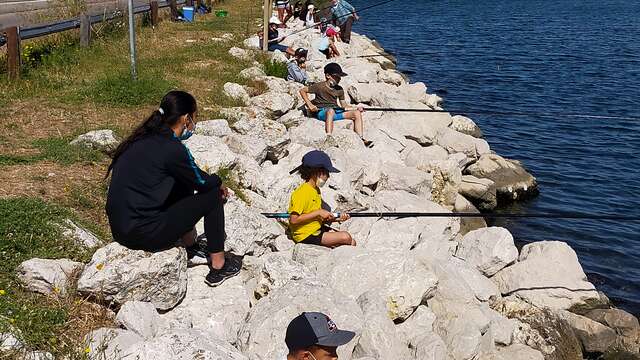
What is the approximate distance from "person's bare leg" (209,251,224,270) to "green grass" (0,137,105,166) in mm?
2652

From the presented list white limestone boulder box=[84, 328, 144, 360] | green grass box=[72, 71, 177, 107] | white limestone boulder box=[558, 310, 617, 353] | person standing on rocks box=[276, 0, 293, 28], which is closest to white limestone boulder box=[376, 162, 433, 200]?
white limestone boulder box=[558, 310, 617, 353]

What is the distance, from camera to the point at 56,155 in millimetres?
7430

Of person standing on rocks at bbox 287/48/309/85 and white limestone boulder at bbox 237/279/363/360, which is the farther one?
person standing on rocks at bbox 287/48/309/85

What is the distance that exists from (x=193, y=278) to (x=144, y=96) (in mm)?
5603

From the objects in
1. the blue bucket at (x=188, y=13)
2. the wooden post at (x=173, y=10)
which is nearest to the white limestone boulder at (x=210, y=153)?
the wooden post at (x=173, y=10)

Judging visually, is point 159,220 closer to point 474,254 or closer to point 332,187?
point 332,187

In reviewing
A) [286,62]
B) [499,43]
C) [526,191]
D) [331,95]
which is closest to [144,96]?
[331,95]

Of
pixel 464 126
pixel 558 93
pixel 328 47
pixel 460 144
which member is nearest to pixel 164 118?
pixel 460 144

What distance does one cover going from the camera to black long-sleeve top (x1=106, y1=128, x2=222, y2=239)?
5.09 meters

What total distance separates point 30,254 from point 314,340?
2973mm

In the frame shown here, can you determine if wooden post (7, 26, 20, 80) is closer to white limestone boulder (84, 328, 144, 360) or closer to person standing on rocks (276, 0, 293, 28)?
white limestone boulder (84, 328, 144, 360)

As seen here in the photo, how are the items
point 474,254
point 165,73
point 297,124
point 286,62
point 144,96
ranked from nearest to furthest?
1. point 474,254
2. point 144,96
3. point 297,124
4. point 165,73
5. point 286,62

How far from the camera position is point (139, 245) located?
5184 mm

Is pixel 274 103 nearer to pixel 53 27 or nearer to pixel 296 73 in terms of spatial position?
pixel 296 73
